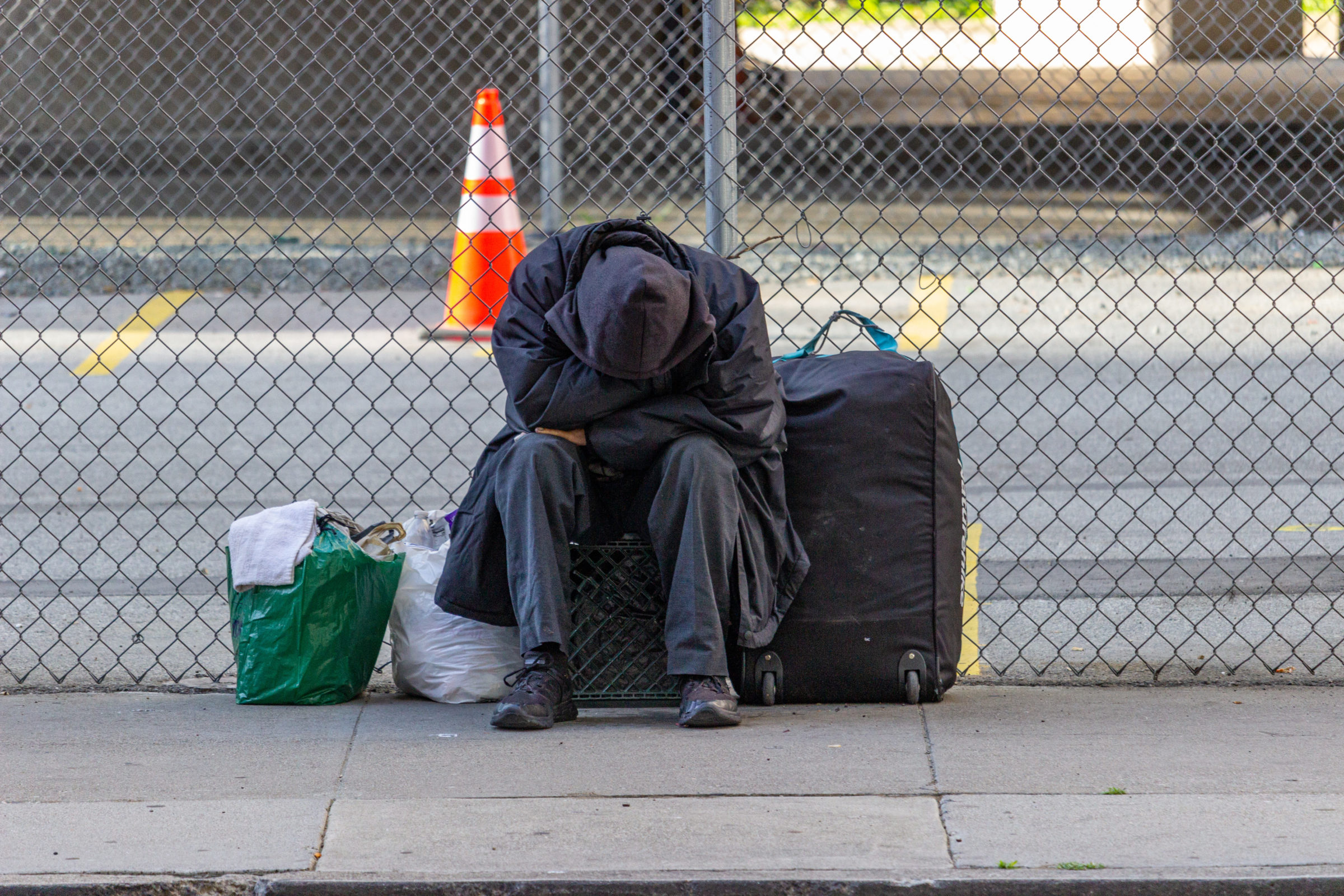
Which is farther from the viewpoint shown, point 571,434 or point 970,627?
point 970,627

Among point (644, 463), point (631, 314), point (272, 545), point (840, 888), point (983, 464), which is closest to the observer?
point (840, 888)

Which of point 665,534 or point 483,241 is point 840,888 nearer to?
point 665,534

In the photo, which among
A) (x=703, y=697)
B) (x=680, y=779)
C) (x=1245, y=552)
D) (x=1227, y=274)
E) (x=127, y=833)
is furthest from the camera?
(x=1227, y=274)

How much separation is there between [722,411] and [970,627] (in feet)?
3.86

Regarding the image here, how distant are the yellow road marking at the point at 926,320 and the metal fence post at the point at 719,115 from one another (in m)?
3.78

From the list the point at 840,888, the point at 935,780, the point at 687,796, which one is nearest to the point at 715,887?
the point at 840,888

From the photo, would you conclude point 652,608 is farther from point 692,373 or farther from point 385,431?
point 385,431

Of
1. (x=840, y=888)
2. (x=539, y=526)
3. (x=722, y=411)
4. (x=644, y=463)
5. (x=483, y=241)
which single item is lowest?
(x=840, y=888)

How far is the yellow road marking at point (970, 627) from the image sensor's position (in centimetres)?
409

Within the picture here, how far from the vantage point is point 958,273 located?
10.3m

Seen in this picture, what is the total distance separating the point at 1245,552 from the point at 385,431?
3726 mm

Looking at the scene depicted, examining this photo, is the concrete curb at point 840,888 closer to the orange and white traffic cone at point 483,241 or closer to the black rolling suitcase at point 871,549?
the black rolling suitcase at point 871,549

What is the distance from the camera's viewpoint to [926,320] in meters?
8.91

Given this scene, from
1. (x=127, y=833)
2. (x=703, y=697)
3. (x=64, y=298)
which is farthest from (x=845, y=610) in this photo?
(x=64, y=298)
